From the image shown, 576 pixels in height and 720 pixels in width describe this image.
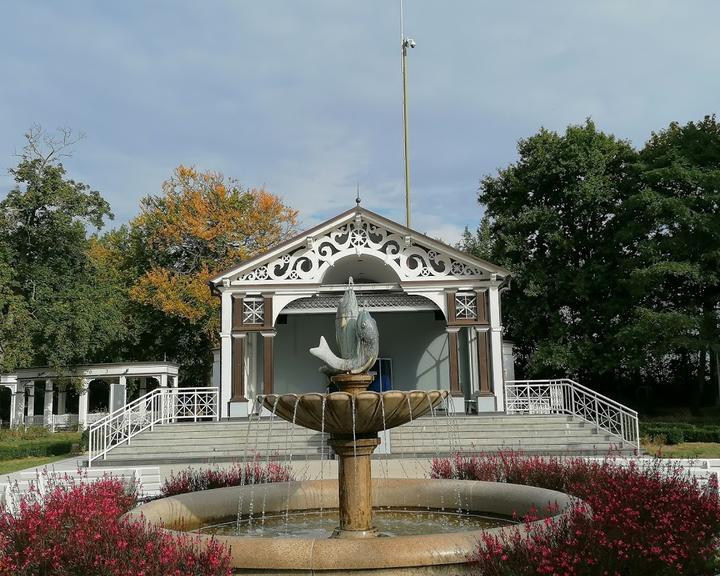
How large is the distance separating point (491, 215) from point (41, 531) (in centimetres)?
3216

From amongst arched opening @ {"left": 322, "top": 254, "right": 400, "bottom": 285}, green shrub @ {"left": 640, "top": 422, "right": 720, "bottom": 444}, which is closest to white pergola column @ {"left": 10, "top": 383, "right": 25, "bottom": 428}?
arched opening @ {"left": 322, "top": 254, "right": 400, "bottom": 285}

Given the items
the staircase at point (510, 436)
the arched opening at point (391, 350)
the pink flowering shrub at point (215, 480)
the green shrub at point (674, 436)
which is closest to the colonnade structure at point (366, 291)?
the staircase at point (510, 436)

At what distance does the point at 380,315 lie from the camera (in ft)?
87.2

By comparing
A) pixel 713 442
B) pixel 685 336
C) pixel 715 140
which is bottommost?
pixel 713 442

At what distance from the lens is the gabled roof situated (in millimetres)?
22750

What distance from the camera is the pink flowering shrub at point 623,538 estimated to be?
5047mm

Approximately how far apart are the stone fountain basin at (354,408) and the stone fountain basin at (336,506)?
143 centimetres

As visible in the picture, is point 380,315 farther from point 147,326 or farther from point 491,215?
point 147,326

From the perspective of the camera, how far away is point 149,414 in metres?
22.2

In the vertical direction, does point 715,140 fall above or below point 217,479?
above

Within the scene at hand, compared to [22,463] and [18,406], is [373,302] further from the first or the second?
[18,406]

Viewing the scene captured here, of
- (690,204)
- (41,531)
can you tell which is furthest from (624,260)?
(41,531)

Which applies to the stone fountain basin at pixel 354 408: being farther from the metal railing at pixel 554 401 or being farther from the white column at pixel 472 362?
the white column at pixel 472 362

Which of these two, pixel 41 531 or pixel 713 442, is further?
pixel 713 442
